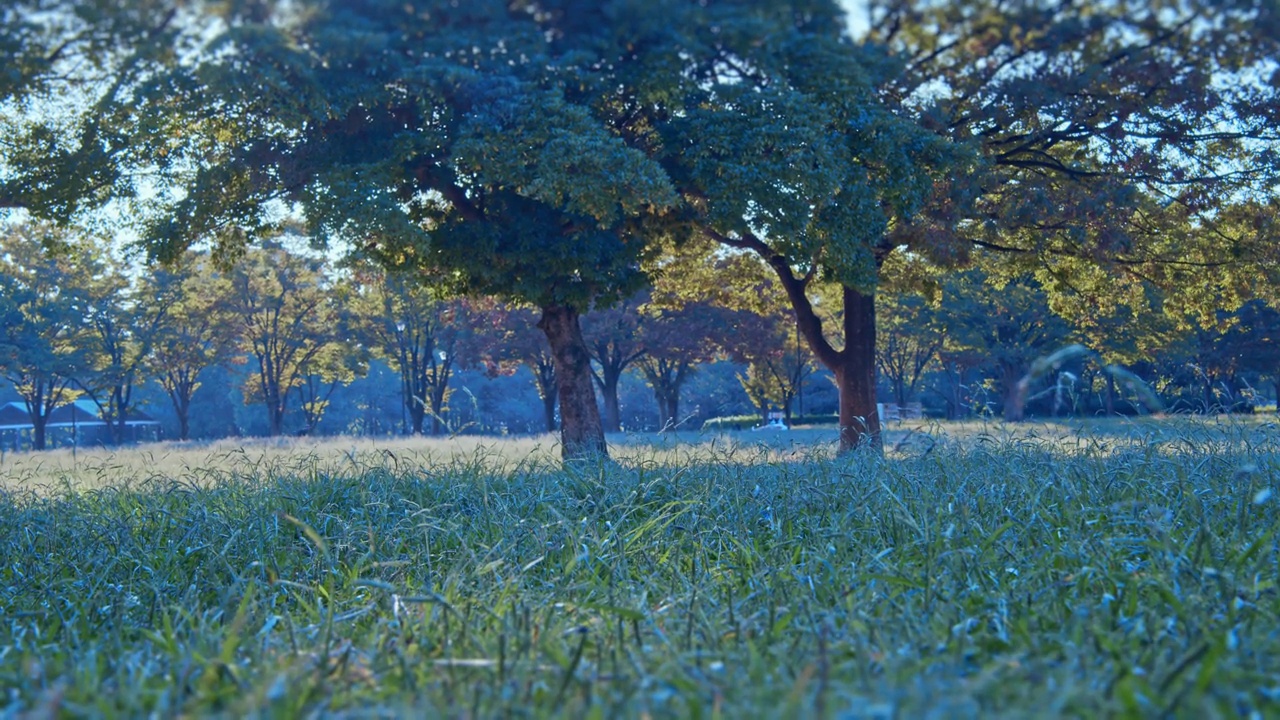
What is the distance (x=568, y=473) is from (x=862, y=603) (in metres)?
4.19

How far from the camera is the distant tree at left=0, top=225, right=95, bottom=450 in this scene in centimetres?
2809

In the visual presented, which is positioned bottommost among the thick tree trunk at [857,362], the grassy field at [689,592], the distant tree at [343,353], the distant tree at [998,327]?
the grassy field at [689,592]

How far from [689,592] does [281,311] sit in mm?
33955

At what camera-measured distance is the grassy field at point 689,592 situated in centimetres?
243

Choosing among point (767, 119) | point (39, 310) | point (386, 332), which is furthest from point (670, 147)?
point (386, 332)

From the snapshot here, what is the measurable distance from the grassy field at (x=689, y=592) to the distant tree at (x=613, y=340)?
23.8 metres

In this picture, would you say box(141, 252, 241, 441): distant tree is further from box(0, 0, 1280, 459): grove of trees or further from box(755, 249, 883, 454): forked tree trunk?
Answer: box(755, 249, 883, 454): forked tree trunk

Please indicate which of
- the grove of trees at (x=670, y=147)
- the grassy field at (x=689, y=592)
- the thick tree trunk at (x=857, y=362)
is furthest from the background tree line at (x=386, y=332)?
the grassy field at (x=689, y=592)

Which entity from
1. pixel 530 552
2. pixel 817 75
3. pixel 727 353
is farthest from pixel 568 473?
pixel 727 353

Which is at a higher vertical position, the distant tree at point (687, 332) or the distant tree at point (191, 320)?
the distant tree at point (191, 320)

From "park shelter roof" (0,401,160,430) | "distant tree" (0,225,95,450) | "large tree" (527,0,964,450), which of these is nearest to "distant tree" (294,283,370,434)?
"distant tree" (0,225,95,450)

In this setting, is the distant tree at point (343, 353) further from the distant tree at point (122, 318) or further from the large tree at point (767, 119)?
the large tree at point (767, 119)

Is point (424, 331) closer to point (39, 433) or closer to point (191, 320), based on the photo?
point (191, 320)

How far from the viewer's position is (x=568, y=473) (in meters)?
7.36
